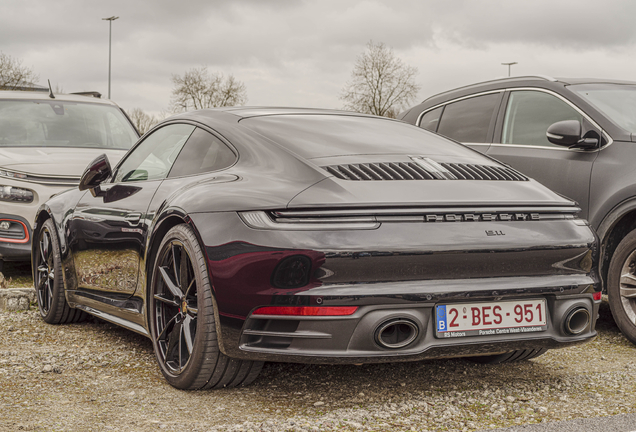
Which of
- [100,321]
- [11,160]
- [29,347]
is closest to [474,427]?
[29,347]

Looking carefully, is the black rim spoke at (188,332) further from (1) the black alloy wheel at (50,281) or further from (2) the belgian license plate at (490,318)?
(1) the black alloy wheel at (50,281)

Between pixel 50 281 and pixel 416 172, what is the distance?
130 inches

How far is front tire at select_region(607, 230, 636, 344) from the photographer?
4.63m

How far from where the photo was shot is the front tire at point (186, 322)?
3209mm

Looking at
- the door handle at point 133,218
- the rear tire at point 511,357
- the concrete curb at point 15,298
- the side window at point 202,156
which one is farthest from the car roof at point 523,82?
the concrete curb at point 15,298

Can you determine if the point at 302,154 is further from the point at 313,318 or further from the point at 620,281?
the point at 620,281

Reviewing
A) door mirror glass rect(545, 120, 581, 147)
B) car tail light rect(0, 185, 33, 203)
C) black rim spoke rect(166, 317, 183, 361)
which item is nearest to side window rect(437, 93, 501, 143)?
door mirror glass rect(545, 120, 581, 147)

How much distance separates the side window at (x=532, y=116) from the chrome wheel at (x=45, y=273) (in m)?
3.66

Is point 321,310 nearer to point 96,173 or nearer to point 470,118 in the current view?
point 96,173

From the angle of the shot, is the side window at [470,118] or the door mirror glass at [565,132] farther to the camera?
the side window at [470,118]

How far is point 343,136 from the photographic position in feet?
12.4

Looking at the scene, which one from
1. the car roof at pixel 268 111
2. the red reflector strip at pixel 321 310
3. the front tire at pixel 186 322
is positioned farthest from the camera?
the car roof at pixel 268 111

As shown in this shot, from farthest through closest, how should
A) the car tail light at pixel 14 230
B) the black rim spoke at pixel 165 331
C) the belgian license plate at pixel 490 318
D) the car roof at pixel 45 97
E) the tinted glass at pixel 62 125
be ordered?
the car roof at pixel 45 97 → the tinted glass at pixel 62 125 → the car tail light at pixel 14 230 → the black rim spoke at pixel 165 331 → the belgian license plate at pixel 490 318

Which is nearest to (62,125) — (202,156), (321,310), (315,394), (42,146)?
(42,146)
